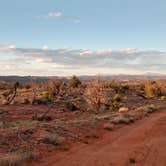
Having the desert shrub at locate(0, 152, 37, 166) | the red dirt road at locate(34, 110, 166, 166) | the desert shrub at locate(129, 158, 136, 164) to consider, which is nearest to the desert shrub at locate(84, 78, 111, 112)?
the red dirt road at locate(34, 110, 166, 166)

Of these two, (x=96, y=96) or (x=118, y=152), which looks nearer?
(x=118, y=152)

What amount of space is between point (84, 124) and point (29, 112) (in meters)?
16.7

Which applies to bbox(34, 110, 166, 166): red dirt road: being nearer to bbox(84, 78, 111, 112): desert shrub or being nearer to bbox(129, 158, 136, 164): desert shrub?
bbox(129, 158, 136, 164): desert shrub

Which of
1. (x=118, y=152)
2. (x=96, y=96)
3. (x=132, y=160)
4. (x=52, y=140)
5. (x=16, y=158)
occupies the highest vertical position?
(x=96, y=96)

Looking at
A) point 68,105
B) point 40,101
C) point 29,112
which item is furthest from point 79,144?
point 40,101

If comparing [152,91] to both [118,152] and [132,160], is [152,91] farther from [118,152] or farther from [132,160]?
[132,160]

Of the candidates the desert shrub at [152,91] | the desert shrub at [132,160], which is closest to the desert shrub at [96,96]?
A: the desert shrub at [132,160]

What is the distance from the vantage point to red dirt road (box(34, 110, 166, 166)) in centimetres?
1271

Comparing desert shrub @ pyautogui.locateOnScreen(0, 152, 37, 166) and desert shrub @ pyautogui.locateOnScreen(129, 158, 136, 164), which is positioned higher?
desert shrub @ pyautogui.locateOnScreen(0, 152, 37, 166)

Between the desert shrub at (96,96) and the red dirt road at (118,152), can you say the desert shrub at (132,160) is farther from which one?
the desert shrub at (96,96)

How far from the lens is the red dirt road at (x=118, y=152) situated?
1271 cm

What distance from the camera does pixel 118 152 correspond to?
49.1 ft

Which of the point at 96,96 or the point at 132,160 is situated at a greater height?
the point at 96,96

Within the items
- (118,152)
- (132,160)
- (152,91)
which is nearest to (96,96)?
(118,152)
